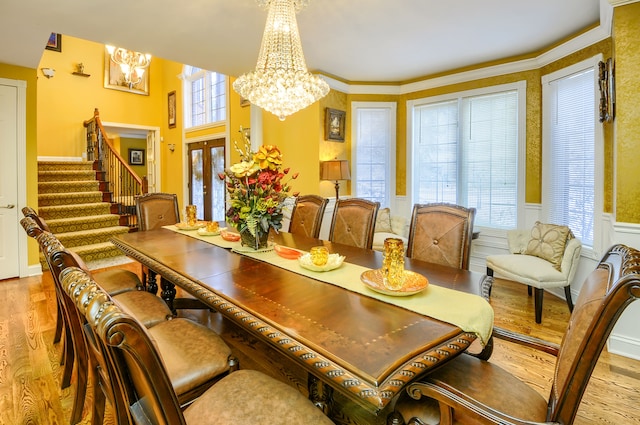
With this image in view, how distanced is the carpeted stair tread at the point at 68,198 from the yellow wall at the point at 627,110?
6.95 metres

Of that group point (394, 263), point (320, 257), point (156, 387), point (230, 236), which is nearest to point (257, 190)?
point (320, 257)

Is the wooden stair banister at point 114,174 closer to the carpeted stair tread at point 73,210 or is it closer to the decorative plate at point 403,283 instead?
the carpeted stair tread at point 73,210

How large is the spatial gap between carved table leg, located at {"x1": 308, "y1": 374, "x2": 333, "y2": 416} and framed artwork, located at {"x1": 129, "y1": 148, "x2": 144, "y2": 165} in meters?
10.1

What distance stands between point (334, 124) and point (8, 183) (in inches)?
159

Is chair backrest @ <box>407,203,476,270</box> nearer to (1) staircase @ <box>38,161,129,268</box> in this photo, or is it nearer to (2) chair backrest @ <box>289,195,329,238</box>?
(2) chair backrest @ <box>289,195,329,238</box>

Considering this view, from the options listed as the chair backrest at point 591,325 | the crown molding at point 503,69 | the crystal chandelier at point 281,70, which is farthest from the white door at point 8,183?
the chair backrest at point 591,325

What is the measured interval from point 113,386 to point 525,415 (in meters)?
1.30

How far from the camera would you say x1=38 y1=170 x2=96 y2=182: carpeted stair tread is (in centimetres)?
580

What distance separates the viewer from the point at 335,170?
4234 mm

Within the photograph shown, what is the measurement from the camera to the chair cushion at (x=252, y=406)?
3.39 ft

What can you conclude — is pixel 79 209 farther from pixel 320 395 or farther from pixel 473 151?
pixel 473 151

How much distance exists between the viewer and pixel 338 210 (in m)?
2.91

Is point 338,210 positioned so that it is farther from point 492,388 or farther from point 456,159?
point 456,159

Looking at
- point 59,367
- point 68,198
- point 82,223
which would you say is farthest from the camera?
point 68,198
